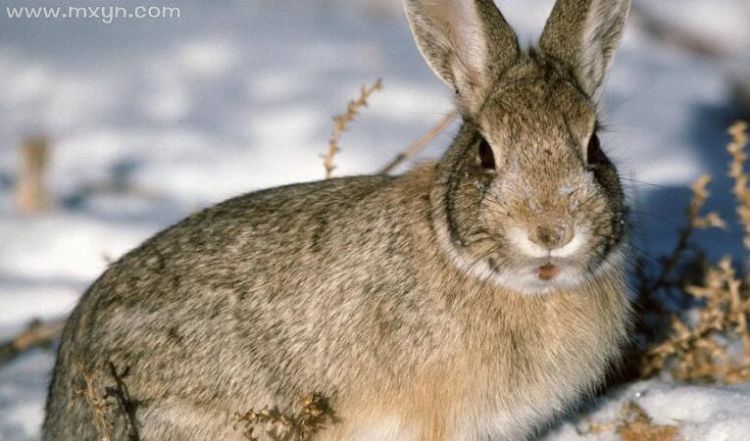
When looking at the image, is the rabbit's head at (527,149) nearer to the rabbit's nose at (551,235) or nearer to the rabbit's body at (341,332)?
the rabbit's nose at (551,235)

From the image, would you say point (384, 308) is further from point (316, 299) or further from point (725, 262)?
point (725, 262)

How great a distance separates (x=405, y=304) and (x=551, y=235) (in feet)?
2.37

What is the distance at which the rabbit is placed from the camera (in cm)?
397

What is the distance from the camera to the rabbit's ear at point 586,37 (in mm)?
4176

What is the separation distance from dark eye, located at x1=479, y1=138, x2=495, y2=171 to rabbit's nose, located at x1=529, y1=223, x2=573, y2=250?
0.34 metres

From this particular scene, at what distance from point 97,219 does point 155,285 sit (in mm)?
2629

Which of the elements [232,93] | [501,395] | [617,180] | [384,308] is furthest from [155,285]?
[232,93]

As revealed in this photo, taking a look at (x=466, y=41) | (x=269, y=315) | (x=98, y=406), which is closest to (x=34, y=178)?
(x=269, y=315)

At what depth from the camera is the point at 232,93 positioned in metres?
8.00

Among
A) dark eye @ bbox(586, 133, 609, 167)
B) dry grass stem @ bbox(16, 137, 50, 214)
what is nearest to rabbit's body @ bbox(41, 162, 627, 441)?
dark eye @ bbox(586, 133, 609, 167)

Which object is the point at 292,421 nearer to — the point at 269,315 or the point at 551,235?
Answer: the point at 269,315

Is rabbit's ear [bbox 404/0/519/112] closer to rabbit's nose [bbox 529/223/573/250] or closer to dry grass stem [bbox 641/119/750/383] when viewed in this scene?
rabbit's nose [bbox 529/223/573/250]

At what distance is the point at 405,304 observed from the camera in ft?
13.5

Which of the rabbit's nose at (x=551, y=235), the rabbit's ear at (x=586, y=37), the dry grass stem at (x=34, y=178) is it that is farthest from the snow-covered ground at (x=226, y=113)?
the rabbit's nose at (x=551, y=235)
